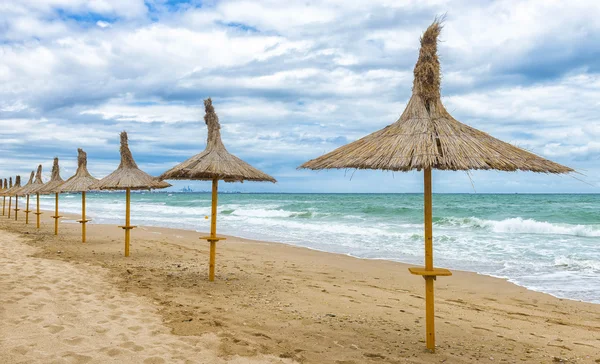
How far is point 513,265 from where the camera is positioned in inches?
428

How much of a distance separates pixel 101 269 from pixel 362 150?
21.2 ft

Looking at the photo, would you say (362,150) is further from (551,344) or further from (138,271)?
(138,271)

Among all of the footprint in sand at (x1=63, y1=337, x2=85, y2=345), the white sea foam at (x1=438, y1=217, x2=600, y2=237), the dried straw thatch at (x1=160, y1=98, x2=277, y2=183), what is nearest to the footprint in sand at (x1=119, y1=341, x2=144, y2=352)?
the footprint in sand at (x1=63, y1=337, x2=85, y2=345)

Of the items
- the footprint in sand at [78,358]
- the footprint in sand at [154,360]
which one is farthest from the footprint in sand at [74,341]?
the footprint in sand at [154,360]

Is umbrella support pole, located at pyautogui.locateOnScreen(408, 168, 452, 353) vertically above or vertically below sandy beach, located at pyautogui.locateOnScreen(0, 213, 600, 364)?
above

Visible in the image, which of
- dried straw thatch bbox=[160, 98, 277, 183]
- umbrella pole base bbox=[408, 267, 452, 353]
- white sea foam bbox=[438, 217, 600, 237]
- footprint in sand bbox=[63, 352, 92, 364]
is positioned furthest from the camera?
Answer: white sea foam bbox=[438, 217, 600, 237]

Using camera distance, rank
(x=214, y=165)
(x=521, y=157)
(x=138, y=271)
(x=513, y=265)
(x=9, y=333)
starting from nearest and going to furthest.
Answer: (x=521, y=157)
(x=9, y=333)
(x=214, y=165)
(x=138, y=271)
(x=513, y=265)

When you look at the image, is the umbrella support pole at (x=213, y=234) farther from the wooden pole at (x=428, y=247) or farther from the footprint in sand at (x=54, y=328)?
the wooden pole at (x=428, y=247)

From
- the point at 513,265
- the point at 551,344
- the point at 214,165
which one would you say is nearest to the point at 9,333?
the point at 214,165

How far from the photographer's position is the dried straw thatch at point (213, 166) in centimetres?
709

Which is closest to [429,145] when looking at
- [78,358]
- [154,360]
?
[154,360]

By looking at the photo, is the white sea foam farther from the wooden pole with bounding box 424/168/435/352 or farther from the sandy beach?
the wooden pole with bounding box 424/168/435/352

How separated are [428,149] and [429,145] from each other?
70 mm

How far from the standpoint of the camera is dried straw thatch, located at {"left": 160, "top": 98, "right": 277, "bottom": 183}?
709cm
